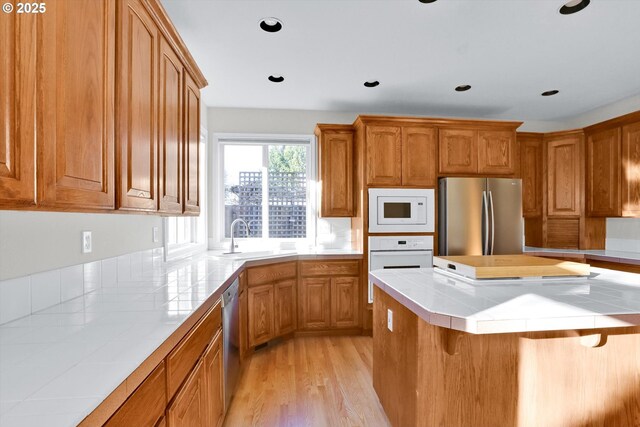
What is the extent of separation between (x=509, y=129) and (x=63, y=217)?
408 cm

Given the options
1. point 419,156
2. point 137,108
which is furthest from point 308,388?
point 419,156

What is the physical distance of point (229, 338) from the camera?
204 centimetres

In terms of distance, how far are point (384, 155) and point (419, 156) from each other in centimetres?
40

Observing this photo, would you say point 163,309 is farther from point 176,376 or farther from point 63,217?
point 63,217

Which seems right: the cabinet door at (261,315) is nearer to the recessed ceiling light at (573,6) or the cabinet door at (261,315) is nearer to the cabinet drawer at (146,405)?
the cabinet drawer at (146,405)

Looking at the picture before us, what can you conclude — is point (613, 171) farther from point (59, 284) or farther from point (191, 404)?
point (59, 284)

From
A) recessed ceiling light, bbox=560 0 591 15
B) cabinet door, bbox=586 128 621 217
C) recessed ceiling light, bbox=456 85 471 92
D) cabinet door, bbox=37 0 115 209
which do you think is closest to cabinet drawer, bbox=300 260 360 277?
recessed ceiling light, bbox=456 85 471 92

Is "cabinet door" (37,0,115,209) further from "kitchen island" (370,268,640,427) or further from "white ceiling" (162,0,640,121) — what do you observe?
"kitchen island" (370,268,640,427)

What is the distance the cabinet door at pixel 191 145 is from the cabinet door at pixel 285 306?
1253 millimetres

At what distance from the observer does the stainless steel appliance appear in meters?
3.41

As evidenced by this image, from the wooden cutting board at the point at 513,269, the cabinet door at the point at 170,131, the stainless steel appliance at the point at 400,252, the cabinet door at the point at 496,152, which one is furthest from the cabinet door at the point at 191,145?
the cabinet door at the point at 496,152

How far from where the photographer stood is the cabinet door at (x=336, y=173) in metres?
3.67

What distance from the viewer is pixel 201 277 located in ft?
6.55

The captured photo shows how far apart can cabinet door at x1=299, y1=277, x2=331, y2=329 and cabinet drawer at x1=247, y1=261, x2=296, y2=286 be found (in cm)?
20
